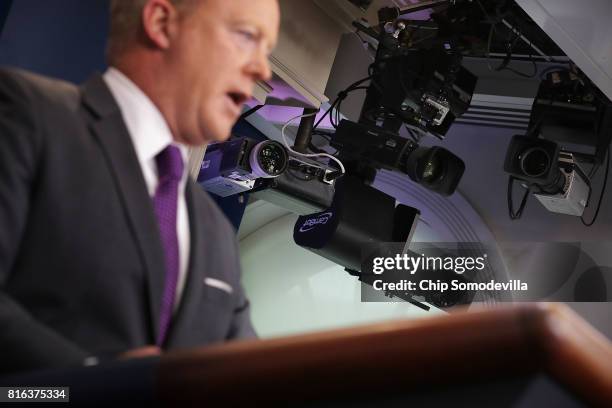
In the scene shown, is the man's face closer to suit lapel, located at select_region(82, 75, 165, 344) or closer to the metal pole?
suit lapel, located at select_region(82, 75, 165, 344)

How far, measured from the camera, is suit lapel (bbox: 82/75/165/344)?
93 cm

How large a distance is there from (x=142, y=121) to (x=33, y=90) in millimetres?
139

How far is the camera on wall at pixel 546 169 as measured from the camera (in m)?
4.24

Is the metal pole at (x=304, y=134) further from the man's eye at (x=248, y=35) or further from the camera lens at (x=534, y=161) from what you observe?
the man's eye at (x=248, y=35)

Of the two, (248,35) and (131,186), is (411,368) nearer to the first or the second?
(131,186)

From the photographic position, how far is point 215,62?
1.12 m

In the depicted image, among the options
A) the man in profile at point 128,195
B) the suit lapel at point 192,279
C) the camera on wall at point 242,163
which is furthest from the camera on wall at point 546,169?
the suit lapel at point 192,279

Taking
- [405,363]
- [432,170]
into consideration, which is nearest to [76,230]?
[405,363]

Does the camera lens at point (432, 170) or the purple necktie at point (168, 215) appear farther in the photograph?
the camera lens at point (432, 170)

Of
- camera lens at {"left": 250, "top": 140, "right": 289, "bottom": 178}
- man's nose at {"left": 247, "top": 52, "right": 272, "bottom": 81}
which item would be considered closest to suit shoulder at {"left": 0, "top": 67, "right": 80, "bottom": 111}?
man's nose at {"left": 247, "top": 52, "right": 272, "bottom": 81}

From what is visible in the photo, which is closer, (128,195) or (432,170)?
(128,195)

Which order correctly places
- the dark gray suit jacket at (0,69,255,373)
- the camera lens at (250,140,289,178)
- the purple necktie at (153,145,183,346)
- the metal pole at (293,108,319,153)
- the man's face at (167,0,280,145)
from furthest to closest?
the metal pole at (293,108,319,153) < the camera lens at (250,140,289,178) < the man's face at (167,0,280,145) < the purple necktie at (153,145,183,346) < the dark gray suit jacket at (0,69,255,373)

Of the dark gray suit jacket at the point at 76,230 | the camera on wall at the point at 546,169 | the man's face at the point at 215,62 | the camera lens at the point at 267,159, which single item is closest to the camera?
the dark gray suit jacket at the point at 76,230

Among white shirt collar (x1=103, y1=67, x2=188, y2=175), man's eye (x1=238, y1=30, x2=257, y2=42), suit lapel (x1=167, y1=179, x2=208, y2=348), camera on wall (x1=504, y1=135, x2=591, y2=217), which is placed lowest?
suit lapel (x1=167, y1=179, x2=208, y2=348)
